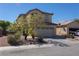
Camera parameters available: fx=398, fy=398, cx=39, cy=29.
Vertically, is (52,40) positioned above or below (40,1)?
below

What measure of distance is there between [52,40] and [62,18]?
828mm

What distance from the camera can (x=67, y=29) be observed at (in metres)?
13.8

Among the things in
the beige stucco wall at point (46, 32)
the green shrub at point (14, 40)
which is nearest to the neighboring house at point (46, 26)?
the beige stucco wall at point (46, 32)

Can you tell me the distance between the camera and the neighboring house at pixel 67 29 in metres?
13.7

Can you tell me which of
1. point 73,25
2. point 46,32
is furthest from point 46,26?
point 73,25

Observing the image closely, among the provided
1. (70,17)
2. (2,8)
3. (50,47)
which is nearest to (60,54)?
(50,47)

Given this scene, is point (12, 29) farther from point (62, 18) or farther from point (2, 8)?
point (62, 18)

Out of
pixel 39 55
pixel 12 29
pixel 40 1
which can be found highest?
pixel 40 1

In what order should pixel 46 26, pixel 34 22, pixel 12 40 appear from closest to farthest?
pixel 12 40, pixel 34 22, pixel 46 26

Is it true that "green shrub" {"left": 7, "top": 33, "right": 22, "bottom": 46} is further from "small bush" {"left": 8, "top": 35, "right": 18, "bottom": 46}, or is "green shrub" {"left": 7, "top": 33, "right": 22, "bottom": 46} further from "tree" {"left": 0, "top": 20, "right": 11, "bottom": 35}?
"tree" {"left": 0, "top": 20, "right": 11, "bottom": 35}

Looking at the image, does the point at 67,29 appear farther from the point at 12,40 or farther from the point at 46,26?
the point at 12,40

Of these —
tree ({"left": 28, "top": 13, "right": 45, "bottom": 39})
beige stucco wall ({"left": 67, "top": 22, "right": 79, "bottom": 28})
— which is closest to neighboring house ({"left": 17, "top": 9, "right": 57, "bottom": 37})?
tree ({"left": 28, "top": 13, "right": 45, "bottom": 39})

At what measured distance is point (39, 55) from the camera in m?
13.2

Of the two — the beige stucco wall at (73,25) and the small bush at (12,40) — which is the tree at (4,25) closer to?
the small bush at (12,40)
